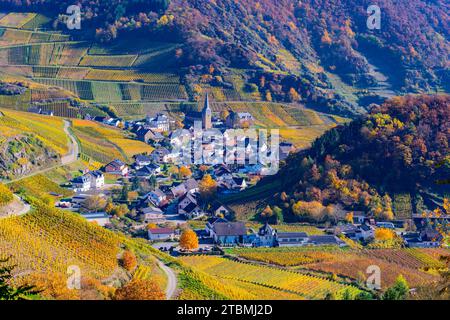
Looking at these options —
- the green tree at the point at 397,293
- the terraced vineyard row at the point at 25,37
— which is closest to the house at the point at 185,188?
the green tree at the point at 397,293

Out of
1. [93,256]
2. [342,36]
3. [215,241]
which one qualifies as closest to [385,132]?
[215,241]

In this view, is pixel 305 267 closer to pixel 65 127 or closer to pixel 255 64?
pixel 65 127

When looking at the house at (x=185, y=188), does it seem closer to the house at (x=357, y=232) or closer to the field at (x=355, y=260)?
the house at (x=357, y=232)

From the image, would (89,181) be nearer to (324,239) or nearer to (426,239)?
(324,239)

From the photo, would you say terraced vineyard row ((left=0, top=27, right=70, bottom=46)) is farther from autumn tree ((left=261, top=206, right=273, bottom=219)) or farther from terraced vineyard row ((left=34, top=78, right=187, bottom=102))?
autumn tree ((left=261, top=206, right=273, bottom=219))

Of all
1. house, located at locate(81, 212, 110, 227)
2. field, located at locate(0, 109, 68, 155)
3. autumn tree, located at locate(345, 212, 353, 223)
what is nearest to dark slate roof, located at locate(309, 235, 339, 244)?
autumn tree, located at locate(345, 212, 353, 223)

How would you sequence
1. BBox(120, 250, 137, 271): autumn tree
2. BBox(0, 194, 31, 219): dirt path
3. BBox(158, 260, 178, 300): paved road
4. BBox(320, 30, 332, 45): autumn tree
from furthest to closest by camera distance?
BBox(320, 30, 332, 45): autumn tree < BBox(0, 194, 31, 219): dirt path < BBox(120, 250, 137, 271): autumn tree < BBox(158, 260, 178, 300): paved road
